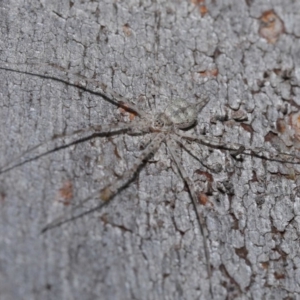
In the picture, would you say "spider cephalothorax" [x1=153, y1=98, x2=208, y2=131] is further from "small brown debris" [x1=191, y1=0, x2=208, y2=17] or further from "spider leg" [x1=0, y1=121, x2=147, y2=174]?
"small brown debris" [x1=191, y1=0, x2=208, y2=17]

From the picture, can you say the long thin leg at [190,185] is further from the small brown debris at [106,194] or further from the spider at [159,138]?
the small brown debris at [106,194]

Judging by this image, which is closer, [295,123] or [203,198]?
[203,198]

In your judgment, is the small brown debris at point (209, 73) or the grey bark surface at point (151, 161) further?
the small brown debris at point (209, 73)

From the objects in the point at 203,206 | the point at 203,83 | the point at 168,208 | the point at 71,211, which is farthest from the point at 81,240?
the point at 203,83

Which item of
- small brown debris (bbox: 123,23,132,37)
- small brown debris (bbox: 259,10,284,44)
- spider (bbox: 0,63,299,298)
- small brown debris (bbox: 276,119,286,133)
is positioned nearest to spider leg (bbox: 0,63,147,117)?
spider (bbox: 0,63,299,298)

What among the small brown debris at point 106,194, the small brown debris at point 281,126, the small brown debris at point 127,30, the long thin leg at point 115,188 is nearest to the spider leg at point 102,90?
the long thin leg at point 115,188

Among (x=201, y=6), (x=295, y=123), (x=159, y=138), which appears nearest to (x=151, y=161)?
(x=159, y=138)

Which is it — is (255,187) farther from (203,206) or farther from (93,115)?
(93,115)

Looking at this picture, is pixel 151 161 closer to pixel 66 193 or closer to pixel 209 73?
pixel 66 193
